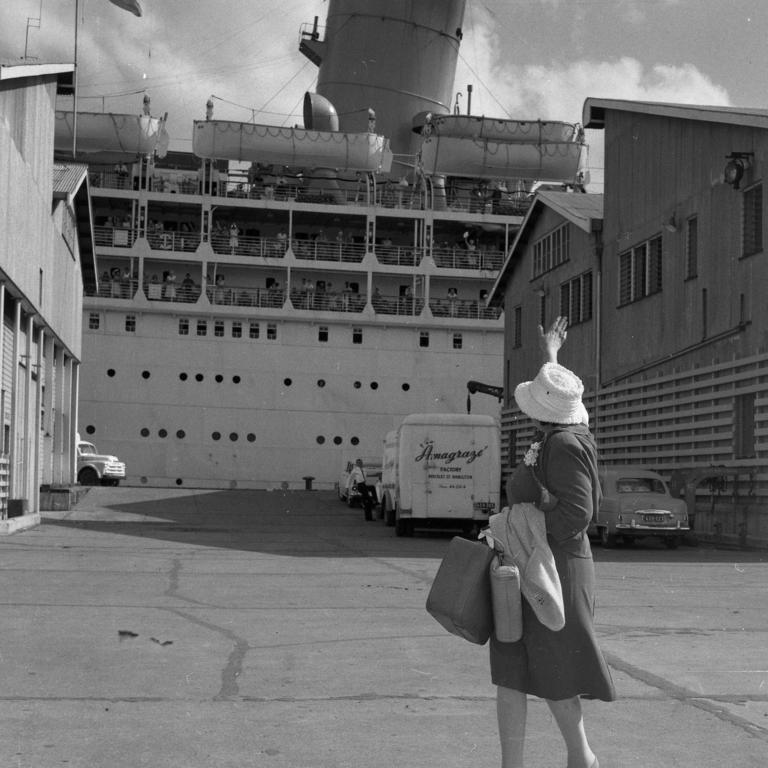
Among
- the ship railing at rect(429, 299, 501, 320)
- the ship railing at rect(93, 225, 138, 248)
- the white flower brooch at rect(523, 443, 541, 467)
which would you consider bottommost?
the white flower brooch at rect(523, 443, 541, 467)

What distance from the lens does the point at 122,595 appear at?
38.4ft

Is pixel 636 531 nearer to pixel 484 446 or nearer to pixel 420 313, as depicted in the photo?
pixel 484 446

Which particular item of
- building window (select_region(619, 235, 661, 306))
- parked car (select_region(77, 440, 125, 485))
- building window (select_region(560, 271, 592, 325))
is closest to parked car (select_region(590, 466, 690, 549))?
building window (select_region(619, 235, 661, 306))

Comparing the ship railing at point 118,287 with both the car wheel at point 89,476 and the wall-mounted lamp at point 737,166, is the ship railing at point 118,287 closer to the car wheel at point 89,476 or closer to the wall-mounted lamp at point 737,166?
the car wheel at point 89,476

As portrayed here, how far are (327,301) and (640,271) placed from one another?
73.4ft

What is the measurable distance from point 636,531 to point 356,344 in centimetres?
2744

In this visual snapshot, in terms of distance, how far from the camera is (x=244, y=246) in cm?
4775

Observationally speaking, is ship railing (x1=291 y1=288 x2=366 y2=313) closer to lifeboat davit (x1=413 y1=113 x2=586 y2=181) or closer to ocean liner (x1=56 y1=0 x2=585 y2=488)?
ocean liner (x1=56 y1=0 x2=585 y2=488)

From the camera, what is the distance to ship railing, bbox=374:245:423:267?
4878cm

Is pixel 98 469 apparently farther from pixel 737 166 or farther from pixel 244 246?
pixel 737 166

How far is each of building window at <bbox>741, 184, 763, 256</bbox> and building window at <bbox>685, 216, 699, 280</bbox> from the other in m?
1.98

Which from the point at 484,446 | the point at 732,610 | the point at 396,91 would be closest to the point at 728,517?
the point at 484,446

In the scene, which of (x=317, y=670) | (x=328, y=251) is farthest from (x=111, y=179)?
(x=317, y=670)

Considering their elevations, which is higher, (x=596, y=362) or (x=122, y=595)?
(x=596, y=362)
